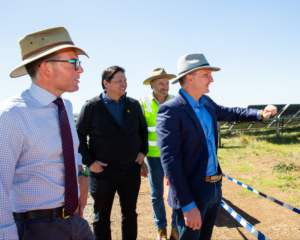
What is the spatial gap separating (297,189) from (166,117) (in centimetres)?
489

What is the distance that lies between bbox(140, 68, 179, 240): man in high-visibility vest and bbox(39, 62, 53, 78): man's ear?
2283 millimetres

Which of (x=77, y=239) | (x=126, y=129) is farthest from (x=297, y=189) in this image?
(x=77, y=239)

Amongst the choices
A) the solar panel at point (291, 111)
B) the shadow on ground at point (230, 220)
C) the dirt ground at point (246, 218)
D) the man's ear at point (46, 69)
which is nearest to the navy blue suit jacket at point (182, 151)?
the man's ear at point (46, 69)

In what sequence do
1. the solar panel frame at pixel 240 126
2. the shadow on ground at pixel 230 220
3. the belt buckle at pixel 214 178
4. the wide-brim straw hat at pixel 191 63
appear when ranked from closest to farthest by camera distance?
1. the belt buckle at pixel 214 178
2. the wide-brim straw hat at pixel 191 63
3. the shadow on ground at pixel 230 220
4. the solar panel frame at pixel 240 126

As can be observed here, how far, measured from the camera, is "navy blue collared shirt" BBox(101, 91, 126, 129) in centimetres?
320

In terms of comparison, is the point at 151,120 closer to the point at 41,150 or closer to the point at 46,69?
A: the point at 46,69

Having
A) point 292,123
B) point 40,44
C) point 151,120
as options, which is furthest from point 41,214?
point 292,123

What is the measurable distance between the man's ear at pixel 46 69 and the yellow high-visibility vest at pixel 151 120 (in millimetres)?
2284

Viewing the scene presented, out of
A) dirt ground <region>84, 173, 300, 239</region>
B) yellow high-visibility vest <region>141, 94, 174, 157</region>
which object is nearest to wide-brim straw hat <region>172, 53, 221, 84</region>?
yellow high-visibility vest <region>141, 94, 174, 157</region>

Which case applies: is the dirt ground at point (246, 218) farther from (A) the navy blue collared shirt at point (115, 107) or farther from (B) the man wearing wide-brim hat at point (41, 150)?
(B) the man wearing wide-brim hat at point (41, 150)

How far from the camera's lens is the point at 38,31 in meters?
1.71

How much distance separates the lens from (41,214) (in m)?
1.53

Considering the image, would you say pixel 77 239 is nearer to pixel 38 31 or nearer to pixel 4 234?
pixel 4 234

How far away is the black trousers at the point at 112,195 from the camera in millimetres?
3014
